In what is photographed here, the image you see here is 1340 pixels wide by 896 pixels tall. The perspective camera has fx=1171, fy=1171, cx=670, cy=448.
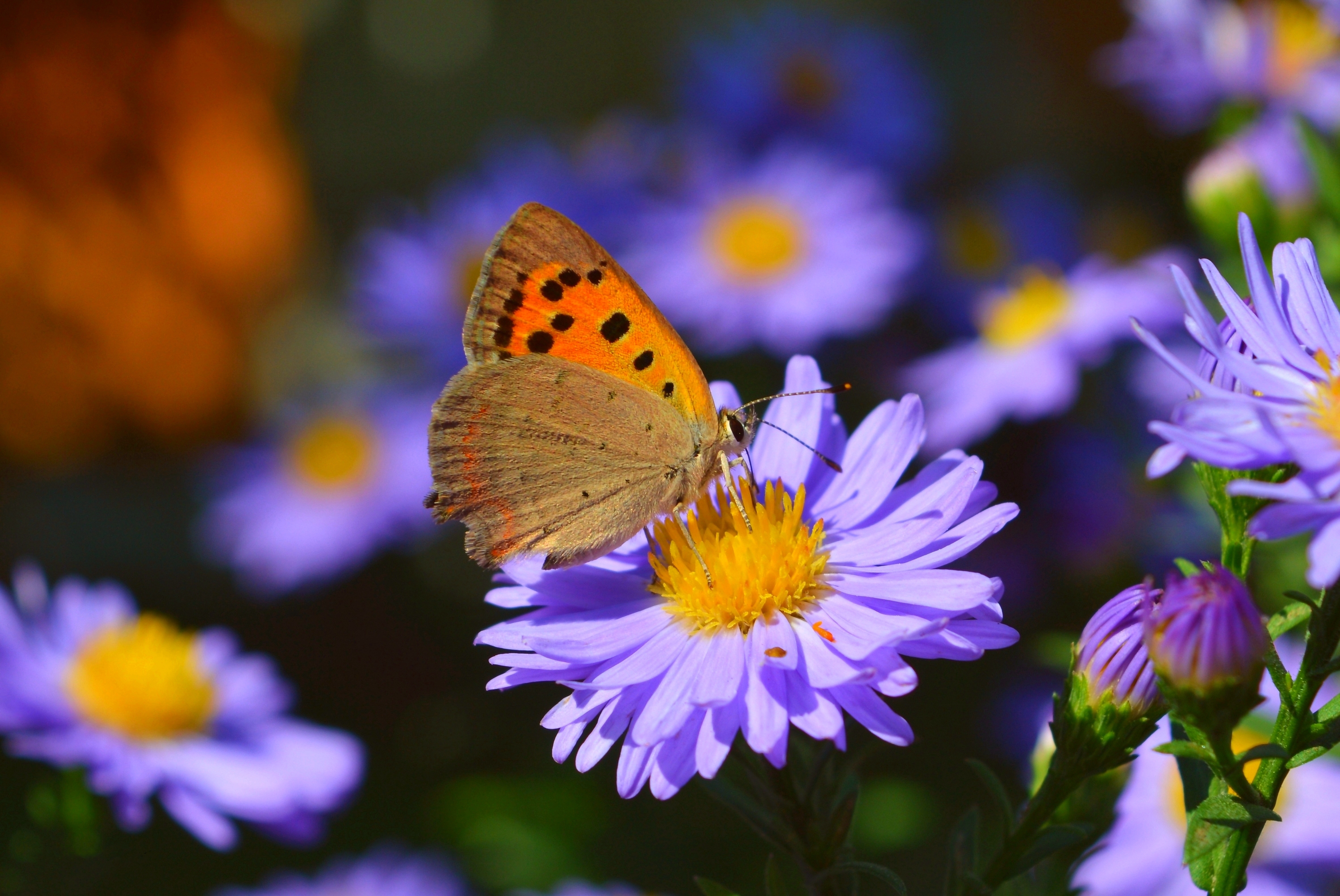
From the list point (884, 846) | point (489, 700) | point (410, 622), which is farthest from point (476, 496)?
point (410, 622)

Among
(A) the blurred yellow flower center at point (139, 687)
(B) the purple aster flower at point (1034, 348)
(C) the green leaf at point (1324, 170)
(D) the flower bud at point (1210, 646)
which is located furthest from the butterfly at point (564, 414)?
(B) the purple aster flower at point (1034, 348)

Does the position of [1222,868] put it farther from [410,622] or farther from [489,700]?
[410,622]

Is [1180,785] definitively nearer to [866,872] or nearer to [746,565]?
[746,565]

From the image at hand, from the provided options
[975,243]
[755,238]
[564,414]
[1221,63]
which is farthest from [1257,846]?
[755,238]

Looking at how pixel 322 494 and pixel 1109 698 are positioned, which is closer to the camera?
pixel 1109 698

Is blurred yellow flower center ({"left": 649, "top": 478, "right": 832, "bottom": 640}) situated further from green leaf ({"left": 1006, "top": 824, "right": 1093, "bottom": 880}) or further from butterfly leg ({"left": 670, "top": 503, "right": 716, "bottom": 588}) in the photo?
green leaf ({"left": 1006, "top": 824, "right": 1093, "bottom": 880})

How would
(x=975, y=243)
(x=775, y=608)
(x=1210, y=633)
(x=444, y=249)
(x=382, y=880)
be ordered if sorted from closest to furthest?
1. (x=1210, y=633)
2. (x=775, y=608)
3. (x=382, y=880)
4. (x=975, y=243)
5. (x=444, y=249)
